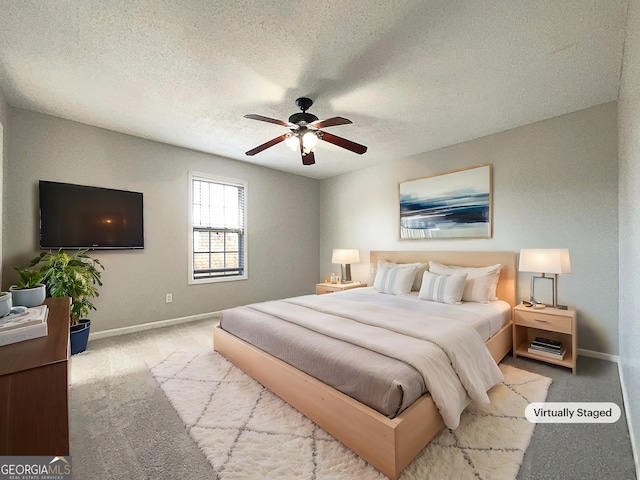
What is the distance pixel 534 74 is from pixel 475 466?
2.83 metres

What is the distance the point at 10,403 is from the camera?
0.93 meters

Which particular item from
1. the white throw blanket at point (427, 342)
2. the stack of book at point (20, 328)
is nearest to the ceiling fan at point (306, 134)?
the white throw blanket at point (427, 342)

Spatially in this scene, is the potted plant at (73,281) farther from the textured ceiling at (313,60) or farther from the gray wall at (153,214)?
the textured ceiling at (313,60)

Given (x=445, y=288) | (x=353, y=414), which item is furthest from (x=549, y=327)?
(x=353, y=414)

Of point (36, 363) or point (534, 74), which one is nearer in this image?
point (36, 363)

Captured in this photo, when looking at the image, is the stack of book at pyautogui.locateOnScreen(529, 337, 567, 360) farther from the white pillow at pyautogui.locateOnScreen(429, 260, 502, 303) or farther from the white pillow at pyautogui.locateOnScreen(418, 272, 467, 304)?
the white pillow at pyautogui.locateOnScreen(418, 272, 467, 304)

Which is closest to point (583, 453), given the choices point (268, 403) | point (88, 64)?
point (268, 403)

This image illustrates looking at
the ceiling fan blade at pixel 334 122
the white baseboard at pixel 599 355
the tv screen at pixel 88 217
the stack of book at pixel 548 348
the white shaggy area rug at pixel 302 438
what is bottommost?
the white shaggy area rug at pixel 302 438

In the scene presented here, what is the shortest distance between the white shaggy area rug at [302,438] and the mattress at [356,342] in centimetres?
31

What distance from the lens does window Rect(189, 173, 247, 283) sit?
14.0 feet

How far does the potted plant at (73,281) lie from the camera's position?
2703mm

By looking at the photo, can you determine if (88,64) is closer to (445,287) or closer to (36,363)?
(36,363)

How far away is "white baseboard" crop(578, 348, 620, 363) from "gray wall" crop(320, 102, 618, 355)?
0.13ft

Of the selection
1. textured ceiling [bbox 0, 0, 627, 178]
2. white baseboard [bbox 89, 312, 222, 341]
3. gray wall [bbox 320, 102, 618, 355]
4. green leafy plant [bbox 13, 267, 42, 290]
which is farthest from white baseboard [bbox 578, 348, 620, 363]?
green leafy plant [bbox 13, 267, 42, 290]
